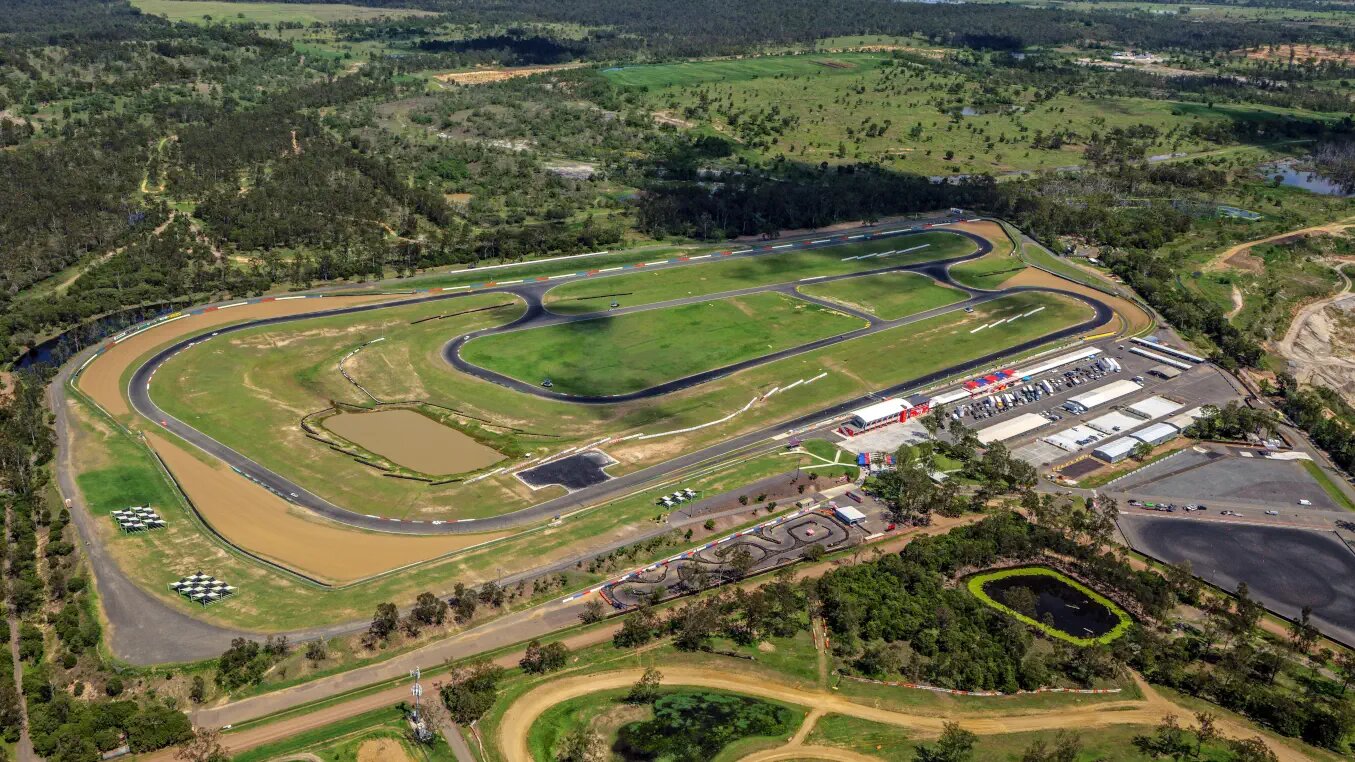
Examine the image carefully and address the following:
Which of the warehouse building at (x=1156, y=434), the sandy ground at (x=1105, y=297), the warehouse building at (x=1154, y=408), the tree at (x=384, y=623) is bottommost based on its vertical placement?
the tree at (x=384, y=623)

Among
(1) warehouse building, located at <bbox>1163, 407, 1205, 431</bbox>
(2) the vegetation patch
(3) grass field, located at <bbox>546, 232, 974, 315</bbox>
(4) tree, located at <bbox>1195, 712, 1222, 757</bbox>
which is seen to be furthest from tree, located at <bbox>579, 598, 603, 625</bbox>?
(1) warehouse building, located at <bbox>1163, 407, 1205, 431</bbox>

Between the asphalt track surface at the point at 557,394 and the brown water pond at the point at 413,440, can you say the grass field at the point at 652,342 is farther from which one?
the brown water pond at the point at 413,440

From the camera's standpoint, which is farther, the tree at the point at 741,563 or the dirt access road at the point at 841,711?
the tree at the point at 741,563

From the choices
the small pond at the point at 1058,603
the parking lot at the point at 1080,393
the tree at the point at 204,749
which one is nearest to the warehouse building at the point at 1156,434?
the parking lot at the point at 1080,393

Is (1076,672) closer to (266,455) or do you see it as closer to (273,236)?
(266,455)

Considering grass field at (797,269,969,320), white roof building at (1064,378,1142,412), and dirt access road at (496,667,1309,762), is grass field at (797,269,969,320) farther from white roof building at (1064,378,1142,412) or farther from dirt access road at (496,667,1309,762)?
dirt access road at (496,667,1309,762)

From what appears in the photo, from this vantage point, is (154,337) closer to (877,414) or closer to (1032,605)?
(877,414)

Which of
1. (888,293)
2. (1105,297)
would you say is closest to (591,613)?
(888,293)
